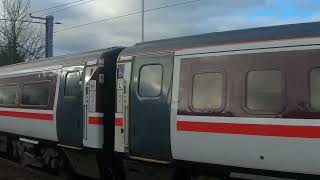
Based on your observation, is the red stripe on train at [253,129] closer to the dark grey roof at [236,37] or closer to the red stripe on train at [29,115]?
the dark grey roof at [236,37]

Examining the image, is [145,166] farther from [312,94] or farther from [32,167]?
[32,167]

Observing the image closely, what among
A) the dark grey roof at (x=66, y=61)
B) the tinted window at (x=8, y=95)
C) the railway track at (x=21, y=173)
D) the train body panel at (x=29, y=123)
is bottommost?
the railway track at (x=21, y=173)

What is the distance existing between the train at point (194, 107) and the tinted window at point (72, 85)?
0.02 metres

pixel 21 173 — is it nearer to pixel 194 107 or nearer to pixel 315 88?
pixel 194 107

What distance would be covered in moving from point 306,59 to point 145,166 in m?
3.68

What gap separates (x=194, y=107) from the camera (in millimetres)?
9031

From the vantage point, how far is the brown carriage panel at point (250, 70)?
304 inches

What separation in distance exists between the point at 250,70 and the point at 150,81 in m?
2.22

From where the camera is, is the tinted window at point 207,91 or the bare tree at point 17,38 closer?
the tinted window at point 207,91

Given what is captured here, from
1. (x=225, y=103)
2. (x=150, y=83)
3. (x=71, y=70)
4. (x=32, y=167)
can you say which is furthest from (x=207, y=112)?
(x=32, y=167)

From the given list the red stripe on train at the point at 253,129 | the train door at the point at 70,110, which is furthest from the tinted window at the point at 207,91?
the train door at the point at 70,110

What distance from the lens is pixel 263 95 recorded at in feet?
26.7

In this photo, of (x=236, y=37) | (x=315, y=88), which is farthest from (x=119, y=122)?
(x=315, y=88)

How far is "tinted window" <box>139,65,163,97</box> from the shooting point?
9.81 metres
